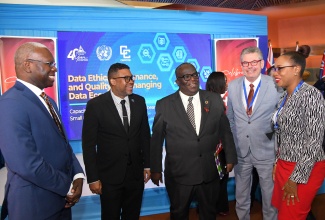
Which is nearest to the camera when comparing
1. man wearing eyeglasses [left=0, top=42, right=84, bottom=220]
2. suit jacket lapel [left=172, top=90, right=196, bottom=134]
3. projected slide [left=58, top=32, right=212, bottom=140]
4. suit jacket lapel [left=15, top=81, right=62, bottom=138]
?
man wearing eyeglasses [left=0, top=42, right=84, bottom=220]

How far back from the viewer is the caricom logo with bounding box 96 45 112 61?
4.44 meters

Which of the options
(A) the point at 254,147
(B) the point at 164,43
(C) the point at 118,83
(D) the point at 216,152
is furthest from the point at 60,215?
(B) the point at 164,43

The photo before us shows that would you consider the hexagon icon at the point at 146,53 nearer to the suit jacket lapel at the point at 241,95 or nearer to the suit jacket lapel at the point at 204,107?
the suit jacket lapel at the point at 241,95

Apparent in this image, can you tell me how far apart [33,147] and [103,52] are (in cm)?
278

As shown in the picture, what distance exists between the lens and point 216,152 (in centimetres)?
294

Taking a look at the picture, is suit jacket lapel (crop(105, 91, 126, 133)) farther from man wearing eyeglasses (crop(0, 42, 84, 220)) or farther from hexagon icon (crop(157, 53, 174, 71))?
hexagon icon (crop(157, 53, 174, 71))

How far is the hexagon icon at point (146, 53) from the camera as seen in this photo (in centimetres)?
464

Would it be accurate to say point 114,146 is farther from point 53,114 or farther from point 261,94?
point 261,94

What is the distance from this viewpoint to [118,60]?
4539 millimetres

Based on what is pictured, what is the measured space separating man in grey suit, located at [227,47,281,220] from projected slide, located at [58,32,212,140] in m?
1.72

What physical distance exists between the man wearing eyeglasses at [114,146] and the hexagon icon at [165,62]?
1.80 m

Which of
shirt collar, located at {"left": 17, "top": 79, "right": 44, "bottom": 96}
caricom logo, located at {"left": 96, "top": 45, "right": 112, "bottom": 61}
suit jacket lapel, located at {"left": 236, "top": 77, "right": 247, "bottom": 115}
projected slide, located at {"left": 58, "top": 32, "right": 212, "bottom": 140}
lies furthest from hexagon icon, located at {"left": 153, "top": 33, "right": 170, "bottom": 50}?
shirt collar, located at {"left": 17, "top": 79, "right": 44, "bottom": 96}

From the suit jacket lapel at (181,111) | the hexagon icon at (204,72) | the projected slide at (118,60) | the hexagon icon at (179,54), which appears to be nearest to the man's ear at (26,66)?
the suit jacket lapel at (181,111)

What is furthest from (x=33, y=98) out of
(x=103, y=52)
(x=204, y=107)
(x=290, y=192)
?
(x=103, y=52)
